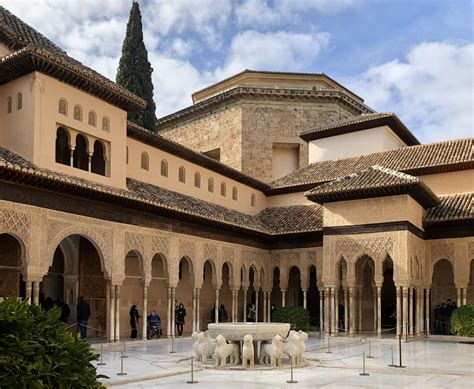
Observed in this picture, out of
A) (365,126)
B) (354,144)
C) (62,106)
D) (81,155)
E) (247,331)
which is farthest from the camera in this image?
(354,144)

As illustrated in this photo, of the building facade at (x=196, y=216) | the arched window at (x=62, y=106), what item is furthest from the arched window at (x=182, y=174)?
the arched window at (x=62, y=106)

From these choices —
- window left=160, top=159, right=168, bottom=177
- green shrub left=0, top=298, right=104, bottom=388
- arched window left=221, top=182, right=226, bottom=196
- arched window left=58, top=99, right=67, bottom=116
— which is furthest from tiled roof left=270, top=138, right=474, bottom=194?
green shrub left=0, top=298, right=104, bottom=388

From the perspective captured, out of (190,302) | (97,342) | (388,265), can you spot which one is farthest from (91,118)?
(388,265)

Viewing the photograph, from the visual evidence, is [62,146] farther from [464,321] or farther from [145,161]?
[464,321]

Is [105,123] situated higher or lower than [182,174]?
higher

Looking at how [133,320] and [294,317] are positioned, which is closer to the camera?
[133,320]

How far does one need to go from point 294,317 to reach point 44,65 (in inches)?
514

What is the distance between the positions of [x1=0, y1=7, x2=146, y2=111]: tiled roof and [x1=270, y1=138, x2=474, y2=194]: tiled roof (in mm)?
11349

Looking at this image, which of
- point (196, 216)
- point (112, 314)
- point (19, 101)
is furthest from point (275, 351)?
point (19, 101)

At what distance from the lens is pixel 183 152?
2478 cm

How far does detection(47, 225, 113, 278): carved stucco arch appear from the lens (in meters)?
16.3

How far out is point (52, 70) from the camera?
17.1 meters

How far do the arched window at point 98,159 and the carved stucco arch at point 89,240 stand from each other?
256 centimetres

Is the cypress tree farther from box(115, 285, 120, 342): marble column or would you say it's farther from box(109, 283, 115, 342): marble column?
box(109, 283, 115, 342): marble column
